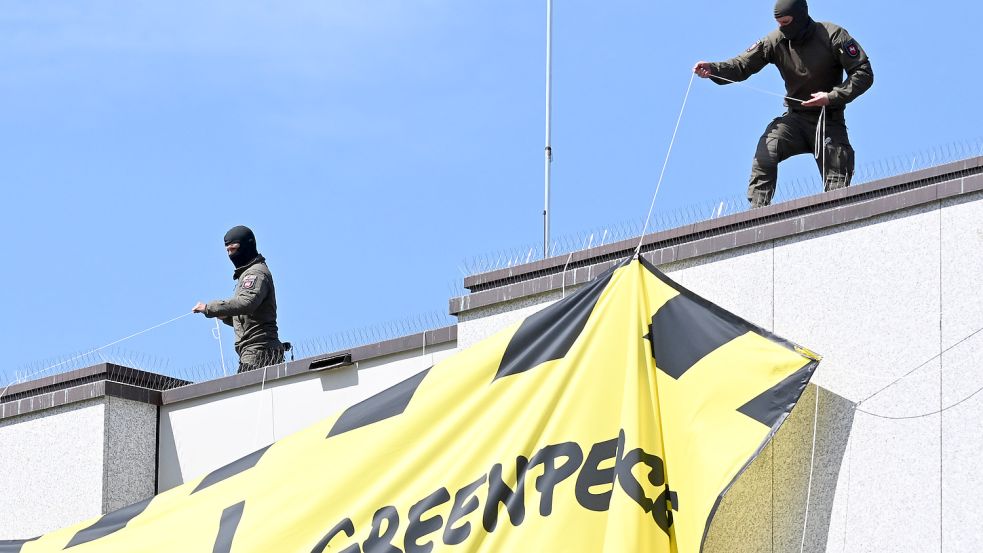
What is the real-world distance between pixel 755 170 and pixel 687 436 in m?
2.37

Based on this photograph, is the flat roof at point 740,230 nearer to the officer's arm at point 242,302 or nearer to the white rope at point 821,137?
the white rope at point 821,137

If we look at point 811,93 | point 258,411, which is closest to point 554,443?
point 811,93

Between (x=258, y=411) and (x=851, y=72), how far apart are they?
14.5ft

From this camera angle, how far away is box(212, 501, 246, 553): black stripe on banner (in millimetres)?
9531

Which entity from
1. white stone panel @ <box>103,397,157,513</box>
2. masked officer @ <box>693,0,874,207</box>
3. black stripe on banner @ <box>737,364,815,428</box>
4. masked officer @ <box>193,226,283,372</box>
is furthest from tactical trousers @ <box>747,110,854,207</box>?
white stone panel @ <box>103,397,157,513</box>

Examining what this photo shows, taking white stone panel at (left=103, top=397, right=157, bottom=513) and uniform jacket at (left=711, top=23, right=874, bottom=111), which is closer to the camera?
uniform jacket at (left=711, top=23, right=874, bottom=111)

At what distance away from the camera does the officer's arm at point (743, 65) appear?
1012cm

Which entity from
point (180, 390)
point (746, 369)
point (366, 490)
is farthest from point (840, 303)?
point (180, 390)

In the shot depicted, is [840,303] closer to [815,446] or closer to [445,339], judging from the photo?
[815,446]

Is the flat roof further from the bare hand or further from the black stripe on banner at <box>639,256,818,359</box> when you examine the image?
the bare hand

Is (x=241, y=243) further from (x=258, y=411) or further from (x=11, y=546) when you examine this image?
(x=11, y=546)

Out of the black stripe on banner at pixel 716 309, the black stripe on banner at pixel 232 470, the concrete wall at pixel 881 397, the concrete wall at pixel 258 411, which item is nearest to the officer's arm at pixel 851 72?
the concrete wall at pixel 881 397

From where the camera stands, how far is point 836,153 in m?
9.85

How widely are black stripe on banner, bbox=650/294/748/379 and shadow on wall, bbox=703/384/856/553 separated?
50cm
